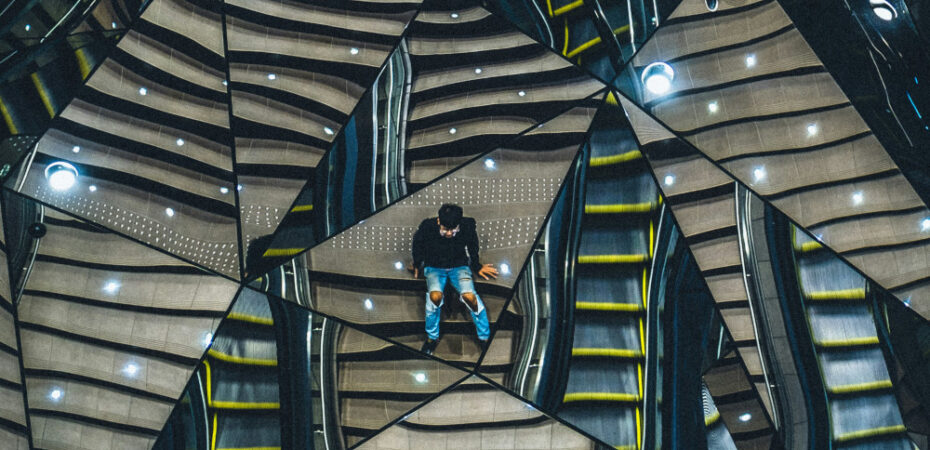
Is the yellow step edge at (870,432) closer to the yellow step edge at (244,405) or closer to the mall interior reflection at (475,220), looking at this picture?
the mall interior reflection at (475,220)

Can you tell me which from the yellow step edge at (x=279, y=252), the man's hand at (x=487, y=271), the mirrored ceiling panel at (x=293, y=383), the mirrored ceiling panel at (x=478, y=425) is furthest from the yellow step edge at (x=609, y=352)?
the yellow step edge at (x=279, y=252)

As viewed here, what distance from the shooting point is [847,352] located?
14.9 m

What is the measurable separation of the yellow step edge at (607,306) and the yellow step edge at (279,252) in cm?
391

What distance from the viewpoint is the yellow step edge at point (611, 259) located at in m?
15.0

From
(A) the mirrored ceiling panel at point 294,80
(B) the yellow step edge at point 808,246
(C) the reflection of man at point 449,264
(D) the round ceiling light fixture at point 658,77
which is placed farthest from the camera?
(D) the round ceiling light fixture at point 658,77

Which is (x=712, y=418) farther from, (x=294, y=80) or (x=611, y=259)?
(x=294, y=80)

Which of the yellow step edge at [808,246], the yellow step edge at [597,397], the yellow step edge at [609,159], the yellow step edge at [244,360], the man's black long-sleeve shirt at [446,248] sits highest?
the yellow step edge at [609,159]

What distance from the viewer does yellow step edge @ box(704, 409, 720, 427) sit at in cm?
1461

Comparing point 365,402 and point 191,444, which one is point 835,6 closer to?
point 365,402

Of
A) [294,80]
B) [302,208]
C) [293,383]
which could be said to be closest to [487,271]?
[302,208]

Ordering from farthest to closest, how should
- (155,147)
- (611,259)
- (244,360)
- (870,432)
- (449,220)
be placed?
1. (155,147)
2. (611,259)
3. (244,360)
4. (870,432)
5. (449,220)

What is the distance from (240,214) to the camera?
15.1 metres

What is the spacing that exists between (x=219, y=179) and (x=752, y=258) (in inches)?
296

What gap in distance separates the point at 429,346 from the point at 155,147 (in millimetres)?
4829
